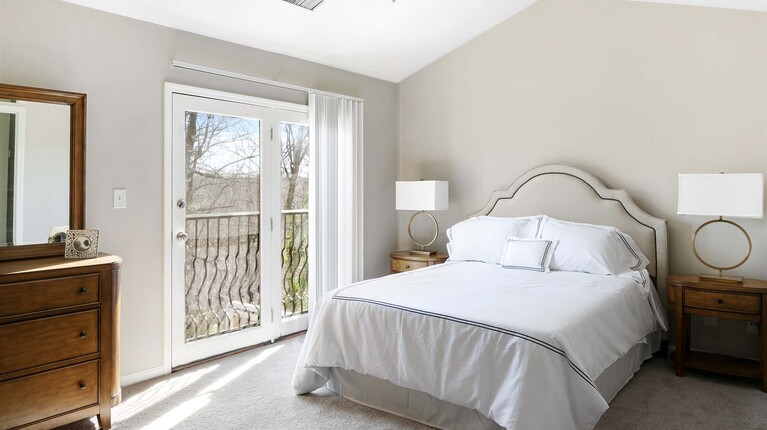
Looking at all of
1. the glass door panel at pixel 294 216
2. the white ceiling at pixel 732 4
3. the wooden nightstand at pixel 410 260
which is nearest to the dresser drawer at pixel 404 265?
the wooden nightstand at pixel 410 260

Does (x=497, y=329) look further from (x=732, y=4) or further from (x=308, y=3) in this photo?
(x=732, y=4)

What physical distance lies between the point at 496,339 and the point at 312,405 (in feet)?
4.05

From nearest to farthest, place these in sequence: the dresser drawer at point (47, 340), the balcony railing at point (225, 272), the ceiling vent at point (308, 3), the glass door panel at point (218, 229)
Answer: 1. the dresser drawer at point (47, 340)
2. the ceiling vent at point (308, 3)
3. the glass door panel at point (218, 229)
4. the balcony railing at point (225, 272)

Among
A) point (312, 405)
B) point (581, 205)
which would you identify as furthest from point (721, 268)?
point (312, 405)

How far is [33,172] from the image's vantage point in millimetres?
2615

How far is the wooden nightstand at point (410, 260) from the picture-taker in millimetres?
4367

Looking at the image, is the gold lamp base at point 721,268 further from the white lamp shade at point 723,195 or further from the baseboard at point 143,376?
the baseboard at point 143,376

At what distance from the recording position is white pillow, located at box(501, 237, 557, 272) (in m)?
3.44

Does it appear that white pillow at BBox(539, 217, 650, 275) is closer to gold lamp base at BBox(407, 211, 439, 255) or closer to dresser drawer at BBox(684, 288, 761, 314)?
dresser drawer at BBox(684, 288, 761, 314)

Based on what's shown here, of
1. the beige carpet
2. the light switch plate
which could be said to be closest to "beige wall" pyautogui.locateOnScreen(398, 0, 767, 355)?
the beige carpet

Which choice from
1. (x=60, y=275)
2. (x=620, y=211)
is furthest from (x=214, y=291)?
(x=620, y=211)

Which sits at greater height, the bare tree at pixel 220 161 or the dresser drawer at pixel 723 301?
the bare tree at pixel 220 161

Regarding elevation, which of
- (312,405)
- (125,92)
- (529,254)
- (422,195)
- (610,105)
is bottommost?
(312,405)

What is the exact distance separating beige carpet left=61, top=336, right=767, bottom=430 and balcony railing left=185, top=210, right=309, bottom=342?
0.41m
